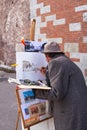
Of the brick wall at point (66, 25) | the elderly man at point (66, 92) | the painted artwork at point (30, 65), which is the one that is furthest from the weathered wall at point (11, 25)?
the elderly man at point (66, 92)

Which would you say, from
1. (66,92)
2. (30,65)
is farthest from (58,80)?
(30,65)

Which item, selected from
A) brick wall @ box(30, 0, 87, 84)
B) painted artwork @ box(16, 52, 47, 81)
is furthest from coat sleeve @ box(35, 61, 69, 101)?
brick wall @ box(30, 0, 87, 84)

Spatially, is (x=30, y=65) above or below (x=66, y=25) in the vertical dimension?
below

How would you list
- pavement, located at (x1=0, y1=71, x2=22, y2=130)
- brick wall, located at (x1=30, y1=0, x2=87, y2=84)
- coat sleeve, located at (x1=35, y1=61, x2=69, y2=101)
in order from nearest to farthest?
coat sleeve, located at (x1=35, y1=61, x2=69, y2=101) < brick wall, located at (x1=30, y1=0, x2=87, y2=84) < pavement, located at (x1=0, y1=71, x2=22, y2=130)

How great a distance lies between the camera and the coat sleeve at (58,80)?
3.28m

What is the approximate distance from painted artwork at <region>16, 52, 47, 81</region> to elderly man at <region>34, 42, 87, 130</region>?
1.63 ft

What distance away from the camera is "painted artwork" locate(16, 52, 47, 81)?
397 cm

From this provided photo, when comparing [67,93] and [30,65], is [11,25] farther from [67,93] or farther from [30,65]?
[67,93]

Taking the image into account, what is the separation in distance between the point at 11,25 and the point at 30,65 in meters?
11.2

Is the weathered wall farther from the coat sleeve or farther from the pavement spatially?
the coat sleeve

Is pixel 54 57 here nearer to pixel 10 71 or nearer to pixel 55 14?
pixel 55 14

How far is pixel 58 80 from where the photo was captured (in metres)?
3.28

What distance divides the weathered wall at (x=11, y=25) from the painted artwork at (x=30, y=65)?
9433mm

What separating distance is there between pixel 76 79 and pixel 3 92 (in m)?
6.57
